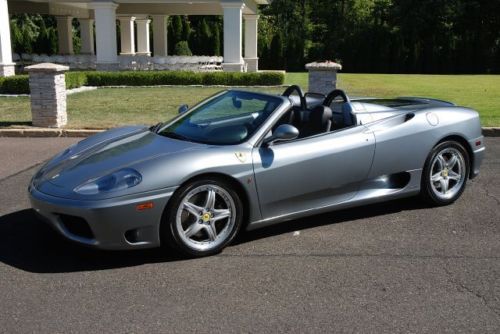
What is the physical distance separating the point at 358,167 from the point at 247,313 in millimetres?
2060

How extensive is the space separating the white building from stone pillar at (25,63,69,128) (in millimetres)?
9963

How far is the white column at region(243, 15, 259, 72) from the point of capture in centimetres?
2936

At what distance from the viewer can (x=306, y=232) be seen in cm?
502

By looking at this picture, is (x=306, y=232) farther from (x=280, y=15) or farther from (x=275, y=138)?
(x=280, y=15)

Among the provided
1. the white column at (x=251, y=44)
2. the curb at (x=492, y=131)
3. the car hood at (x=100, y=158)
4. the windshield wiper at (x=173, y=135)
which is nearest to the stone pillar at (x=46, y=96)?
the car hood at (x=100, y=158)

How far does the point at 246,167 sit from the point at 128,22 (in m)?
31.3

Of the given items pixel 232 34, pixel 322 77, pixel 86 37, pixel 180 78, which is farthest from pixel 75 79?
pixel 86 37

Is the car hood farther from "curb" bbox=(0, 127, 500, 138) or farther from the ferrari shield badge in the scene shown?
"curb" bbox=(0, 127, 500, 138)

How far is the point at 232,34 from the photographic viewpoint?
23.5 metres

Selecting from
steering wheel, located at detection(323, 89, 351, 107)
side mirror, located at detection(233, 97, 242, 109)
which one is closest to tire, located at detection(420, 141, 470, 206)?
steering wheel, located at detection(323, 89, 351, 107)

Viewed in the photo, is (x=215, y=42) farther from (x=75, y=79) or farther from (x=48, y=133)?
(x=48, y=133)

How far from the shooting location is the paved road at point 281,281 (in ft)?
11.1

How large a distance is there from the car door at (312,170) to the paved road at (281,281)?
1.10ft

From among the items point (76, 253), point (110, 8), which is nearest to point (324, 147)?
point (76, 253)
